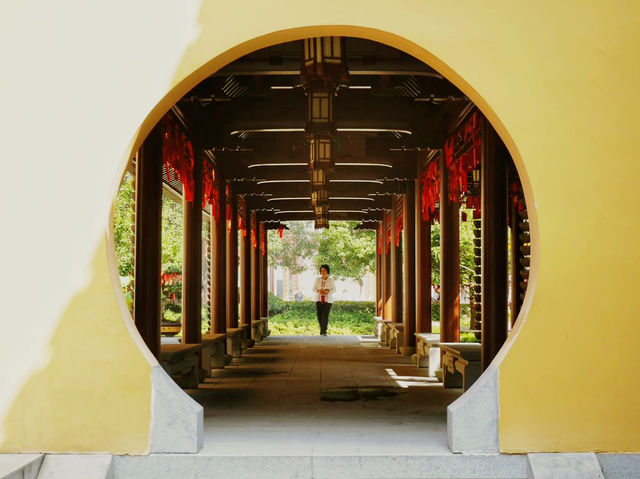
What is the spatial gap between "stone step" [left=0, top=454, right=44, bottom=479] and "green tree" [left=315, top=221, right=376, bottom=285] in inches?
978

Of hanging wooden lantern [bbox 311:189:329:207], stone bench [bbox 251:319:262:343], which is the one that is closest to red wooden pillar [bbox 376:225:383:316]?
stone bench [bbox 251:319:262:343]

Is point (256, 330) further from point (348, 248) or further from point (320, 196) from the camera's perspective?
point (348, 248)

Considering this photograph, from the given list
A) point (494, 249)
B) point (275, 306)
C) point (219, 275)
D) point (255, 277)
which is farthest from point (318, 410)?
point (275, 306)

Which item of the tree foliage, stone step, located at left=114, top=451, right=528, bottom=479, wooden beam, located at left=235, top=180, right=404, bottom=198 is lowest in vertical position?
stone step, located at left=114, top=451, right=528, bottom=479

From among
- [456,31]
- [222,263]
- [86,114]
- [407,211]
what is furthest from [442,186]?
[86,114]

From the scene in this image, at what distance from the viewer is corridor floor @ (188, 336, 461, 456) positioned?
514cm

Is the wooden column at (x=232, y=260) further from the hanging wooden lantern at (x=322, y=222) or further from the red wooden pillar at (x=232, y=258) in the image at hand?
the hanging wooden lantern at (x=322, y=222)

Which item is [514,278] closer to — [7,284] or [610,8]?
[610,8]

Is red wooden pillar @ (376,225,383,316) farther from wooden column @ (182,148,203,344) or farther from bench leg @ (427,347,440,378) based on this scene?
wooden column @ (182,148,203,344)

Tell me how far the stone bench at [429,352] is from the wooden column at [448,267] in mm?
278

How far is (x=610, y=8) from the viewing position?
5.11 metres

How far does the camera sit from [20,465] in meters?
4.55

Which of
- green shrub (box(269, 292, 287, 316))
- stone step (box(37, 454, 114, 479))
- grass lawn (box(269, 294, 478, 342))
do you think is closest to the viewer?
stone step (box(37, 454, 114, 479))

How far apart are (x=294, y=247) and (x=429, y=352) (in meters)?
28.9
